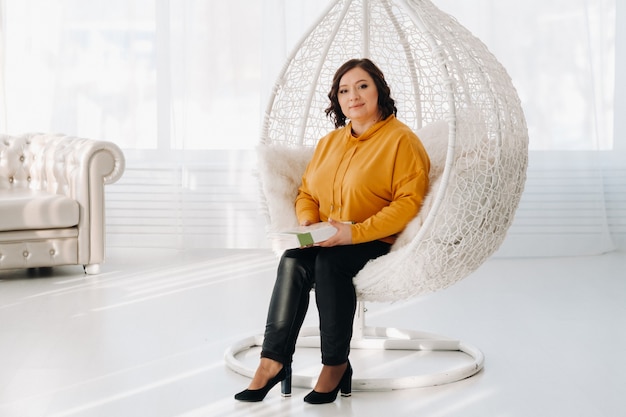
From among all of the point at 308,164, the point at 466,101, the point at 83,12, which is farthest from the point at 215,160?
the point at 466,101

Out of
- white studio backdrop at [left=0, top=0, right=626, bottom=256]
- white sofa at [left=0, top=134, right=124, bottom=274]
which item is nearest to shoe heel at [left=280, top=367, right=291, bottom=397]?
white sofa at [left=0, top=134, right=124, bottom=274]

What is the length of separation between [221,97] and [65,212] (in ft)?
4.48

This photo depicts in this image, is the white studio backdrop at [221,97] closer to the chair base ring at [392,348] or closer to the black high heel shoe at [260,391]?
the chair base ring at [392,348]

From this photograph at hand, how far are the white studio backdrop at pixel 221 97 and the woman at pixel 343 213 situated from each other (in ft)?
8.12

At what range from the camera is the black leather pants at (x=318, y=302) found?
2477mm

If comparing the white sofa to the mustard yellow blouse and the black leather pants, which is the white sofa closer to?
the mustard yellow blouse

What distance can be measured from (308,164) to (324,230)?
0.52 meters

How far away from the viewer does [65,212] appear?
4352 mm

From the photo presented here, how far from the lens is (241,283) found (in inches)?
170

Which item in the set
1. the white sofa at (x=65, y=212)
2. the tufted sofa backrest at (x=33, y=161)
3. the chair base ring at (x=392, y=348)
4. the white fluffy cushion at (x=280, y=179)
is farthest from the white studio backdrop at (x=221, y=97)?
the white fluffy cushion at (x=280, y=179)

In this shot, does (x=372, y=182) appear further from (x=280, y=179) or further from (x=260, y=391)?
(x=260, y=391)

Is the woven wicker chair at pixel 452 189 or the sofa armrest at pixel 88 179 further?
the sofa armrest at pixel 88 179

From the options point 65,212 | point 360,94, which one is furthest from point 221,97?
point 360,94

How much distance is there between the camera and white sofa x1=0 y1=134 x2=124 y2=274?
4.28 m
